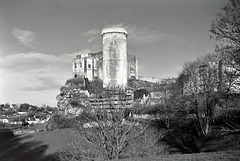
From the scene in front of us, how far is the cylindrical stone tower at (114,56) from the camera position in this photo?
32812mm

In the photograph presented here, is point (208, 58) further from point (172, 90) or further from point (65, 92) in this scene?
point (65, 92)

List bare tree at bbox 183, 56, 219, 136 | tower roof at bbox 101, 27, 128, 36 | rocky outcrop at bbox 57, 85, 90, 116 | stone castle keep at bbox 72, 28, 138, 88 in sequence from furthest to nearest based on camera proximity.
A: tower roof at bbox 101, 27, 128, 36
stone castle keep at bbox 72, 28, 138, 88
rocky outcrop at bbox 57, 85, 90, 116
bare tree at bbox 183, 56, 219, 136

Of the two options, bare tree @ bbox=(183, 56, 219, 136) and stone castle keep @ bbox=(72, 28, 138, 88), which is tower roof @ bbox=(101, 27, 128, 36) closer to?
stone castle keep @ bbox=(72, 28, 138, 88)

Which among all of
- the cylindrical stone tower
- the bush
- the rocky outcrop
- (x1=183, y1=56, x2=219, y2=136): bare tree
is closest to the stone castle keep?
the cylindrical stone tower

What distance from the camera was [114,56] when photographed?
3350cm

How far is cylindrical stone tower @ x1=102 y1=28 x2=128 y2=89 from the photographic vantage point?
32.8 m

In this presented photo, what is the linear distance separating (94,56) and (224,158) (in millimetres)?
49437

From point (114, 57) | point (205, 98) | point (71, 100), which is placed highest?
point (114, 57)

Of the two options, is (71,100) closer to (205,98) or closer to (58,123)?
(58,123)

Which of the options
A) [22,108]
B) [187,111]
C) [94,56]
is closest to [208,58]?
[187,111]

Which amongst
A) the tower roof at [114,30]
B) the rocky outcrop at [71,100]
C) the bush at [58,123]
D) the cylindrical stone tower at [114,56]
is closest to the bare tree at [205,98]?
the cylindrical stone tower at [114,56]

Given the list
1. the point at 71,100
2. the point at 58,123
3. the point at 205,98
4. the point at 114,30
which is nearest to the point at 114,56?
the point at 114,30

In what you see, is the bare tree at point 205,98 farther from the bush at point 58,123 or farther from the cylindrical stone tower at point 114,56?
the bush at point 58,123

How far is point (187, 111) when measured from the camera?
20469mm
